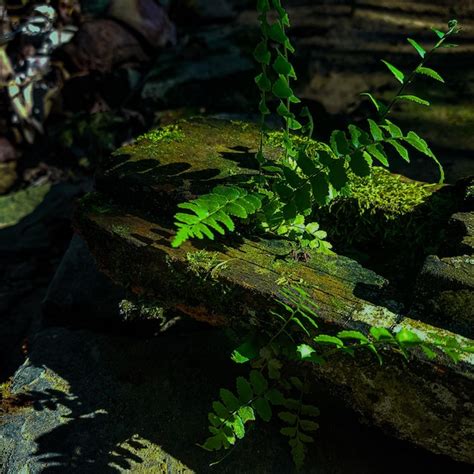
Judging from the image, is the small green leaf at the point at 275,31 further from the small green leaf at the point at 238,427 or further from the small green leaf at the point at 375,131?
the small green leaf at the point at 238,427

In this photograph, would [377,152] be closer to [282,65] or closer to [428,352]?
[282,65]

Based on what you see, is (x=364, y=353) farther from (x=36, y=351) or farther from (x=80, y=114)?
(x=80, y=114)

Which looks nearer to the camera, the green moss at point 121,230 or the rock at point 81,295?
the green moss at point 121,230

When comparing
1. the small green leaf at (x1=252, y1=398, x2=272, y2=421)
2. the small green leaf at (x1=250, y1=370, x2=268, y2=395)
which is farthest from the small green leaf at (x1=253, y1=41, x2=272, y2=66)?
the small green leaf at (x1=252, y1=398, x2=272, y2=421)

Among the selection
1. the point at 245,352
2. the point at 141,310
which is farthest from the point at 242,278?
the point at 141,310

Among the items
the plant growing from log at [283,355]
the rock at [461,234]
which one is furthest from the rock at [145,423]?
the rock at [461,234]

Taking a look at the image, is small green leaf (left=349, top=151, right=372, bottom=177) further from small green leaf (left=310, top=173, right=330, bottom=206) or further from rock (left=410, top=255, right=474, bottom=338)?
rock (left=410, top=255, right=474, bottom=338)
